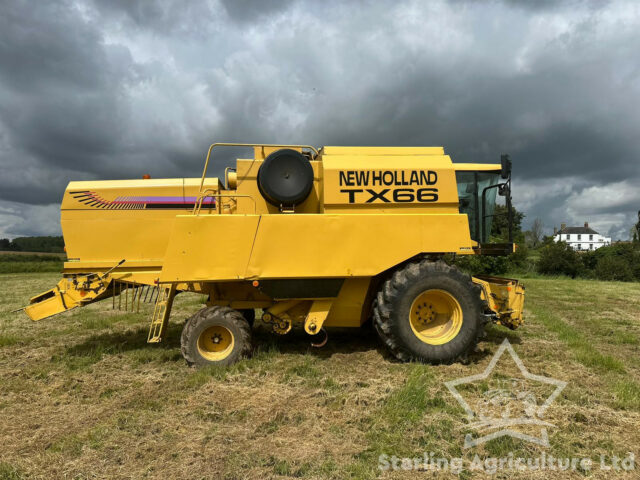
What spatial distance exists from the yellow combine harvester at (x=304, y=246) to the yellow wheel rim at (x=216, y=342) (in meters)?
0.01

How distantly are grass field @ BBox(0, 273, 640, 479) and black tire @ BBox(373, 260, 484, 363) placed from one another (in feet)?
0.69

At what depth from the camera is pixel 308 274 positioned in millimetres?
4695

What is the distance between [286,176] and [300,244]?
3.00 ft

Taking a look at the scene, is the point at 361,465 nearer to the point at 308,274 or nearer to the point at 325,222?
the point at 308,274

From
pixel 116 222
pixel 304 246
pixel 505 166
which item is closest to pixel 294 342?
pixel 304 246

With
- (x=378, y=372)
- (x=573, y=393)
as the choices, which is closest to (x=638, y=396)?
(x=573, y=393)

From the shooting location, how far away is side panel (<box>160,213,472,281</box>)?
181 inches

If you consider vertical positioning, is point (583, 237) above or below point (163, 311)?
above

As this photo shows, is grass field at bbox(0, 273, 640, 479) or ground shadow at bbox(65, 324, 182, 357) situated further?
ground shadow at bbox(65, 324, 182, 357)

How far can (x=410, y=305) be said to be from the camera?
4.67 m

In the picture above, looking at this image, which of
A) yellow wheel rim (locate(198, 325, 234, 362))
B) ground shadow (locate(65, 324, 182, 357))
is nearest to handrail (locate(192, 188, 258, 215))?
yellow wheel rim (locate(198, 325, 234, 362))

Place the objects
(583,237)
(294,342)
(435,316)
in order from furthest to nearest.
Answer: (583,237) < (294,342) < (435,316)

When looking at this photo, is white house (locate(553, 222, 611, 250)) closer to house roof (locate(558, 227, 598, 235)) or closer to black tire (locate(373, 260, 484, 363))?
house roof (locate(558, 227, 598, 235))

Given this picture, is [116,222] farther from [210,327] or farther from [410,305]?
[410,305]
